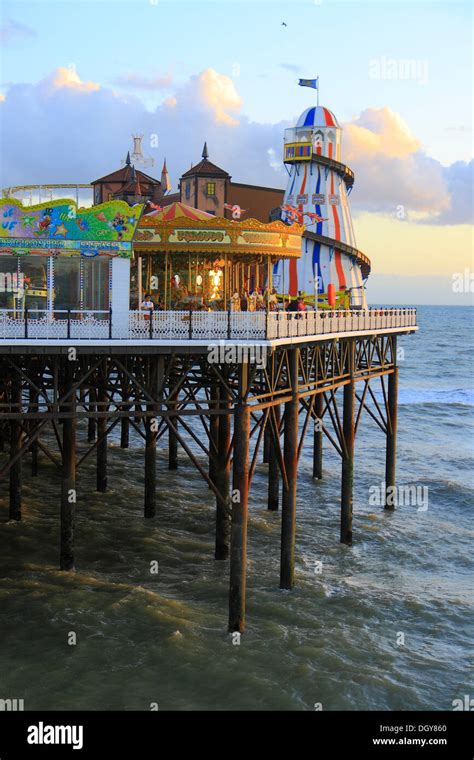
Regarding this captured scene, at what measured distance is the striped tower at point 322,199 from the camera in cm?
4612

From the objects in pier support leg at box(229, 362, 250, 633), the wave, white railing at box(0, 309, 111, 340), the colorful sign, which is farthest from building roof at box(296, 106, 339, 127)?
the wave

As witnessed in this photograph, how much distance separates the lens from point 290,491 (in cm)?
2398

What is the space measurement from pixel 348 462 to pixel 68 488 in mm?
10112

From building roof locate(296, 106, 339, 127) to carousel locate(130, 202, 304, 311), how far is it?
68.0ft

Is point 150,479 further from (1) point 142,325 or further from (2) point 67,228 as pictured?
(2) point 67,228

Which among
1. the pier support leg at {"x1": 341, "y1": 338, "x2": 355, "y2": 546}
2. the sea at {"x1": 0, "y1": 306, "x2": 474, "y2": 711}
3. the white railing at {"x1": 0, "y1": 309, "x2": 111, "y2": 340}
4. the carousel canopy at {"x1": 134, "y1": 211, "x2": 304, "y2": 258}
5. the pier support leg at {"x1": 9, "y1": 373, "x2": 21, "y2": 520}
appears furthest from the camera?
the pier support leg at {"x1": 341, "y1": 338, "x2": 355, "y2": 546}

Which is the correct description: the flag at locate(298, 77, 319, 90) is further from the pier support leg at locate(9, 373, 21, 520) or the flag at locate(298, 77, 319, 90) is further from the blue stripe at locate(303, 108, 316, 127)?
the pier support leg at locate(9, 373, 21, 520)

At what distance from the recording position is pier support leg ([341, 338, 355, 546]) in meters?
29.5

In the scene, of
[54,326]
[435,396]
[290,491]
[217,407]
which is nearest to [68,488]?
[54,326]

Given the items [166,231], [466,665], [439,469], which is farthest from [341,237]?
[466,665]

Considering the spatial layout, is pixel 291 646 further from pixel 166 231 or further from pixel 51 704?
pixel 166 231

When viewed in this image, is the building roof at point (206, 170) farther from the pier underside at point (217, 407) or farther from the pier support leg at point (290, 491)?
the pier support leg at point (290, 491)

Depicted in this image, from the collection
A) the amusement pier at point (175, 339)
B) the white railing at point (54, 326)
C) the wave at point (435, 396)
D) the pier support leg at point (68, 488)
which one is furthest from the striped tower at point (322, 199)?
the wave at point (435, 396)

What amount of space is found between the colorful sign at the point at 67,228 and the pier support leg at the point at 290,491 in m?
5.19
